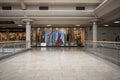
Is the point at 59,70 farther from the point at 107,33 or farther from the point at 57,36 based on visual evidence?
the point at 57,36

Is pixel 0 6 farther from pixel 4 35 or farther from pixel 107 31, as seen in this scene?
pixel 107 31

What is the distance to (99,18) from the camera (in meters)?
22.0

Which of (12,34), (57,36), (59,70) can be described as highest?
(12,34)

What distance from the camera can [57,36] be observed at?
103ft

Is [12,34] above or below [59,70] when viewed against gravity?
above

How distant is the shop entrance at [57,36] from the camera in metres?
31.3

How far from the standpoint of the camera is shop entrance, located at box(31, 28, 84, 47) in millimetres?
31253

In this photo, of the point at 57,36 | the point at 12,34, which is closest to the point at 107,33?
the point at 57,36

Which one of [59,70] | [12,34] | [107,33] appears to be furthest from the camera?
[12,34]

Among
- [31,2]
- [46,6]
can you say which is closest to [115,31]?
[46,6]

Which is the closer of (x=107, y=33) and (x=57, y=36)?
(x=107, y=33)

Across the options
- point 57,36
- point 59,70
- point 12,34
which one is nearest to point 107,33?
point 57,36

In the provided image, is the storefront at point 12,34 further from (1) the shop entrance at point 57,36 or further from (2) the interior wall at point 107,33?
(2) the interior wall at point 107,33

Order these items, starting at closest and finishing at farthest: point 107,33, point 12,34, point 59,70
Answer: point 59,70, point 107,33, point 12,34
